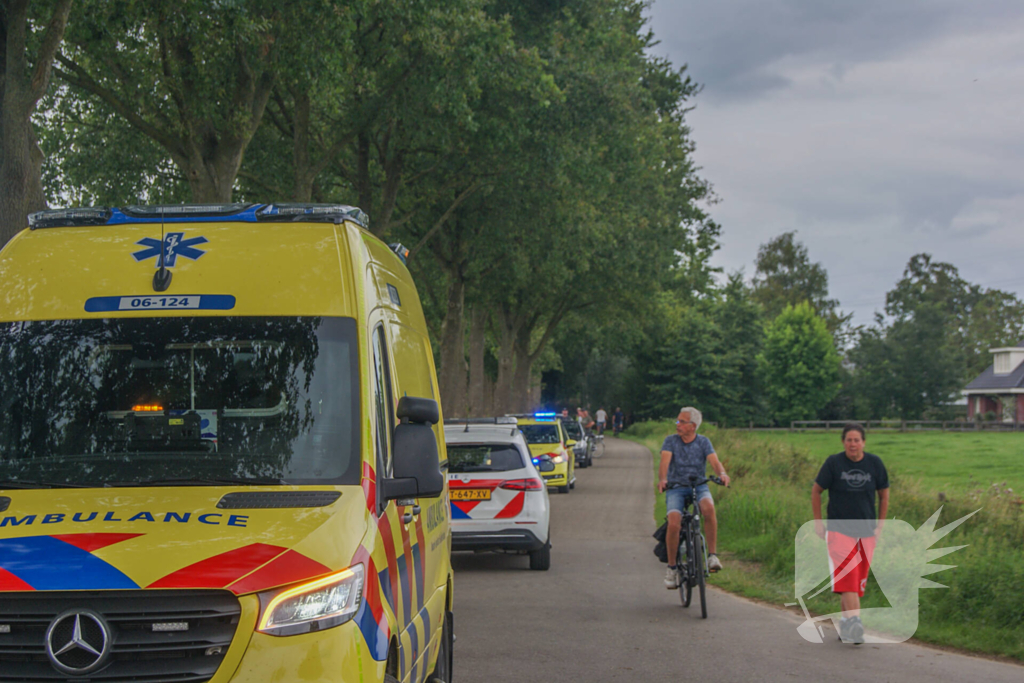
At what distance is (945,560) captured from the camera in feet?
34.1

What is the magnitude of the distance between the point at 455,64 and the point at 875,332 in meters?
88.5

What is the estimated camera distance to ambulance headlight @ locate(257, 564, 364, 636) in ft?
11.8

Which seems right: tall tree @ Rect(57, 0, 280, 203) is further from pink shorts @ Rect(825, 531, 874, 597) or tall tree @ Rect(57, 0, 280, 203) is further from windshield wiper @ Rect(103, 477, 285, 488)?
windshield wiper @ Rect(103, 477, 285, 488)

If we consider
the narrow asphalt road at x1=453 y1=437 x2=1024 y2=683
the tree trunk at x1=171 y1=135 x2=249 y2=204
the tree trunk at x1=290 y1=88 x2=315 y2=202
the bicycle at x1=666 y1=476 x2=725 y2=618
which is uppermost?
the tree trunk at x1=290 y1=88 x2=315 y2=202

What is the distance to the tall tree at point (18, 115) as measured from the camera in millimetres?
9727

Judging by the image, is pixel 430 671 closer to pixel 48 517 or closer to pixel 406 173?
pixel 48 517

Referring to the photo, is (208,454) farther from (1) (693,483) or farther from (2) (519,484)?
(2) (519,484)

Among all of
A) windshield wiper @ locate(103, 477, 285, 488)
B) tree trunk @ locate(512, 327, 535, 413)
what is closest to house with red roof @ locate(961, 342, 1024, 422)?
tree trunk @ locate(512, 327, 535, 413)

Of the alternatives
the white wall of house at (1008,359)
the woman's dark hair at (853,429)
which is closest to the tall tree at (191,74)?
the woman's dark hair at (853,429)

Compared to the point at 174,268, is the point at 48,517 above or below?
below

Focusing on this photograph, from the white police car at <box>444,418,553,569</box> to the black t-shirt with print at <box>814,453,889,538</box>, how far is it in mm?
4573

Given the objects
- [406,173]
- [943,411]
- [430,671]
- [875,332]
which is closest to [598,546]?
[430,671]

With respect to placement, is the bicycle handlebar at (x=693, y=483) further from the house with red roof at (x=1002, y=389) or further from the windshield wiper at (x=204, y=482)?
the house with red roof at (x=1002, y=389)

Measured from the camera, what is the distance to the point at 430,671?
18.4ft
